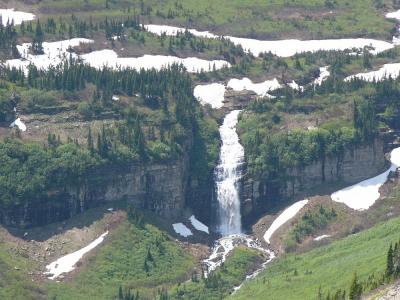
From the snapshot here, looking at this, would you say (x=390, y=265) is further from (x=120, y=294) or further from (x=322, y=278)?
(x=120, y=294)

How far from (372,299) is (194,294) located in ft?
138

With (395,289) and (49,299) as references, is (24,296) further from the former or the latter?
(395,289)

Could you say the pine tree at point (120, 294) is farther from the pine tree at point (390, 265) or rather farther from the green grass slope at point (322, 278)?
the pine tree at point (390, 265)

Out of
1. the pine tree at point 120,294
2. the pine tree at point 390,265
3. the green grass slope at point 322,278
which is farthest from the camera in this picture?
the pine tree at point 120,294

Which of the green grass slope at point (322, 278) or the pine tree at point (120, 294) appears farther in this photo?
the pine tree at point (120, 294)

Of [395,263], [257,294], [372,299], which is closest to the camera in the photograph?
[372,299]

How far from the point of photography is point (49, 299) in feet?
646

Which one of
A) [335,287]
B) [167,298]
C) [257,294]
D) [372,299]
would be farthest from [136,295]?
[372,299]

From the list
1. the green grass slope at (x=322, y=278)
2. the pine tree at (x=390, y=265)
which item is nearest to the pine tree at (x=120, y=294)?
the green grass slope at (x=322, y=278)

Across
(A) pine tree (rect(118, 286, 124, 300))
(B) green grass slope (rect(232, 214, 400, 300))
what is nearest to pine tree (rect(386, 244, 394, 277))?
(B) green grass slope (rect(232, 214, 400, 300))

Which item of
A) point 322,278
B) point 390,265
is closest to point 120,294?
point 322,278

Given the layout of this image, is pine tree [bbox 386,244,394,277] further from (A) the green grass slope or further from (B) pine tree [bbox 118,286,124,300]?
(B) pine tree [bbox 118,286,124,300]

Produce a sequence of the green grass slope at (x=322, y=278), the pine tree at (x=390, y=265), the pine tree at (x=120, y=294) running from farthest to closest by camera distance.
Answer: the pine tree at (x=120, y=294), the green grass slope at (x=322, y=278), the pine tree at (x=390, y=265)

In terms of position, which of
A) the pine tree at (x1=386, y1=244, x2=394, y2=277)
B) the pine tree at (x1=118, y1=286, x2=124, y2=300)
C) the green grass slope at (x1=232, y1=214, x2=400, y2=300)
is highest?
the pine tree at (x1=386, y1=244, x2=394, y2=277)
